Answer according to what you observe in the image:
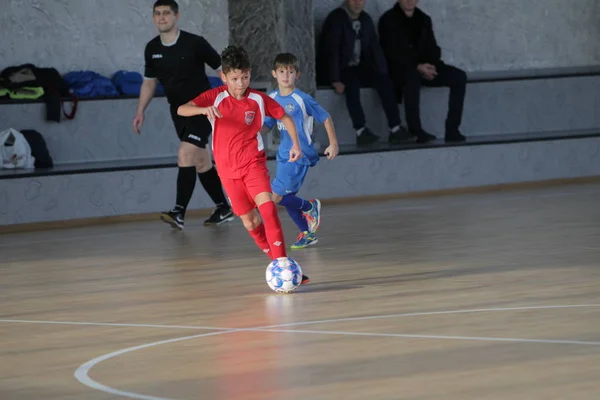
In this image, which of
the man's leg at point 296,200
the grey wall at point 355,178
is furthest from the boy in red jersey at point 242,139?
the grey wall at point 355,178

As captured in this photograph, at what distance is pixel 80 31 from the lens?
1146 centimetres

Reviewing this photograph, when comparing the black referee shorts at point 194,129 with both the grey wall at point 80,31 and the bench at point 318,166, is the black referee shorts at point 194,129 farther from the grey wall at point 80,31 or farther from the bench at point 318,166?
the grey wall at point 80,31

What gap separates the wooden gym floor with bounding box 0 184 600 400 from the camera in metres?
3.97

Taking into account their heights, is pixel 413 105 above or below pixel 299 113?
below

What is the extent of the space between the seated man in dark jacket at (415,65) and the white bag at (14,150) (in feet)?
11.3

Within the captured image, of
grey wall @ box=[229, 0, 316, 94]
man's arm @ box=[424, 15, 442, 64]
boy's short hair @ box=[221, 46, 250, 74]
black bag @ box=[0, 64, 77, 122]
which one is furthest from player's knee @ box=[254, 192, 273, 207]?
man's arm @ box=[424, 15, 442, 64]

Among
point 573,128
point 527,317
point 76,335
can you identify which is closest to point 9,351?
point 76,335

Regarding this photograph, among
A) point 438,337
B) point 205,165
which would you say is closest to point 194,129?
point 205,165

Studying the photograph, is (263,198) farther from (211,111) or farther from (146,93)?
(146,93)

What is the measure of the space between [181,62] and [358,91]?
112 inches

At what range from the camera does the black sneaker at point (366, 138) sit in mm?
11344

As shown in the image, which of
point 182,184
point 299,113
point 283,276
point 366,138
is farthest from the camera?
point 366,138

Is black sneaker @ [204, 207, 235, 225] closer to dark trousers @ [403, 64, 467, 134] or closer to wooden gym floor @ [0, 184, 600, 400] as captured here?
wooden gym floor @ [0, 184, 600, 400]

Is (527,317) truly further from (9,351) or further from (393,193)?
(393,193)
